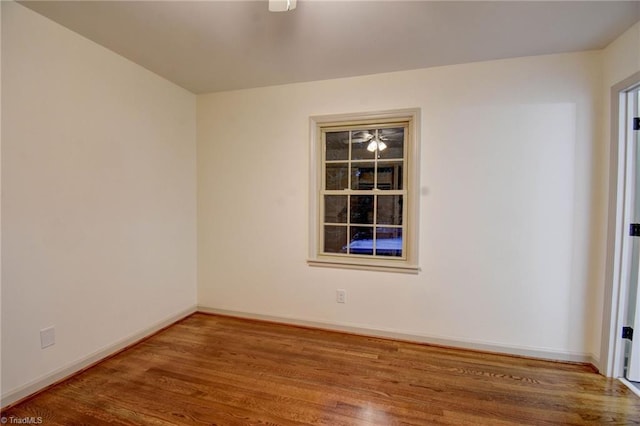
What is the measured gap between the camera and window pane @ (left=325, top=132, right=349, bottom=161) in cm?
297

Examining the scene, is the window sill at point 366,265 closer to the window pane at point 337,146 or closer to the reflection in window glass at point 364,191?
the reflection in window glass at point 364,191

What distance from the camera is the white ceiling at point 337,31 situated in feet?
5.89

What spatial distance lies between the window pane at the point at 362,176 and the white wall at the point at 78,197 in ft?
6.25

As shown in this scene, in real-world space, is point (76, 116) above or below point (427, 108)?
below

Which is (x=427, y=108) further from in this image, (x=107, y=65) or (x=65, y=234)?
(x=65, y=234)

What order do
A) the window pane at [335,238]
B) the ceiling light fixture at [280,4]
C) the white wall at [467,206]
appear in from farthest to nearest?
the window pane at [335,238], the white wall at [467,206], the ceiling light fixture at [280,4]

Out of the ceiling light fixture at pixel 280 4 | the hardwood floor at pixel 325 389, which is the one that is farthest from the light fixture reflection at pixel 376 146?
the hardwood floor at pixel 325 389

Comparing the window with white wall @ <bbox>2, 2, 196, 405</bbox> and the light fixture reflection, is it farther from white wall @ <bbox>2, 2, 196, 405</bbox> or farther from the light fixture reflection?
white wall @ <bbox>2, 2, 196, 405</bbox>

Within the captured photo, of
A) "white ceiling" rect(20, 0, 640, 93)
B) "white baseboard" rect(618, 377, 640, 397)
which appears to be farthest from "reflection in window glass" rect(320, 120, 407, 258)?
"white baseboard" rect(618, 377, 640, 397)

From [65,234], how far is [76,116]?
0.88 meters

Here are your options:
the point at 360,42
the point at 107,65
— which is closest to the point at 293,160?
the point at 360,42

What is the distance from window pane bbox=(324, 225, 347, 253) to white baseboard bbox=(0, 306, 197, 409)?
1.85 meters

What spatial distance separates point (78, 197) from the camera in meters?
2.15

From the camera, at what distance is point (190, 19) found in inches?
75.8
